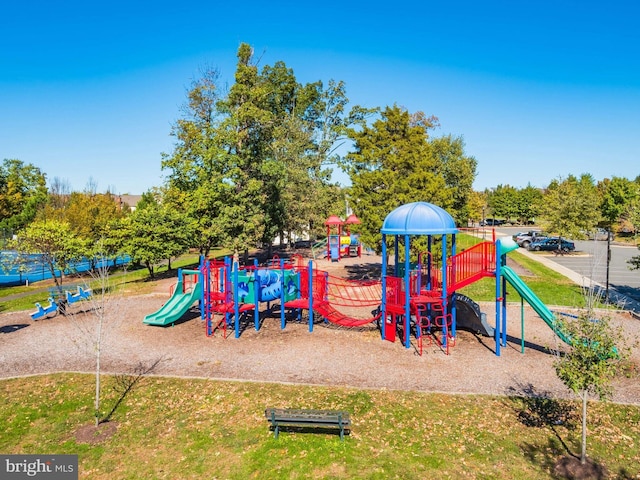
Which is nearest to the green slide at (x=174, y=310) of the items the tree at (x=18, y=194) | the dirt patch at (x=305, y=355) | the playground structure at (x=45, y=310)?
the dirt patch at (x=305, y=355)

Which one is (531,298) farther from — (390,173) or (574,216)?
(574,216)

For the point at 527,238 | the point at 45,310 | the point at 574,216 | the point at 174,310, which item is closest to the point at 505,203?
the point at 527,238

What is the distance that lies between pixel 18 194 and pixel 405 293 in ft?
157

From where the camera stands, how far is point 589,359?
7.98m

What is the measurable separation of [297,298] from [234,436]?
902 centimetres

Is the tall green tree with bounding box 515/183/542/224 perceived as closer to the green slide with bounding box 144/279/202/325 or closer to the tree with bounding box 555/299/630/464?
the green slide with bounding box 144/279/202/325

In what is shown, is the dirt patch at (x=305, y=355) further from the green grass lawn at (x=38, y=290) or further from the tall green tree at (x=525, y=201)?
the tall green tree at (x=525, y=201)

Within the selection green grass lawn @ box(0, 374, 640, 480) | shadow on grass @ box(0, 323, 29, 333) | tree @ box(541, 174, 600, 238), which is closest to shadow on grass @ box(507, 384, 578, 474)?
green grass lawn @ box(0, 374, 640, 480)

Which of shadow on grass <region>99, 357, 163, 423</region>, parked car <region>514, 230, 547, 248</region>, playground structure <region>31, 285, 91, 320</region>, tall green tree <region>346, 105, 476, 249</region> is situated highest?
tall green tree <region>346, 105, 476, 249</region>

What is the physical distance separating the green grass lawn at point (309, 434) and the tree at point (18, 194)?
41.0 meters

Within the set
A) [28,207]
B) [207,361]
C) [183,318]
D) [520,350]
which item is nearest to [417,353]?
[520,350]

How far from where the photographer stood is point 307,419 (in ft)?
28.1

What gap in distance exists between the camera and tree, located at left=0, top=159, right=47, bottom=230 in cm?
4369

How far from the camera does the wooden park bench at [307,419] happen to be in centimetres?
848
